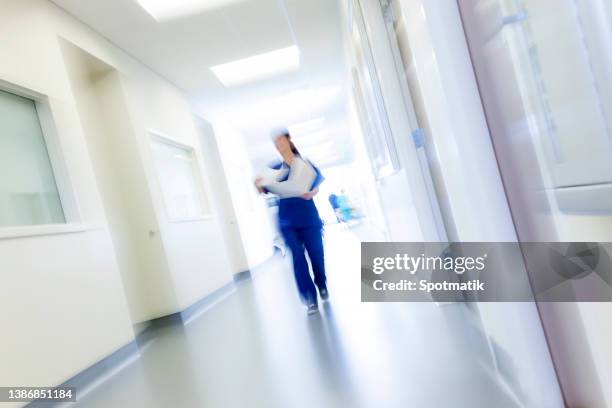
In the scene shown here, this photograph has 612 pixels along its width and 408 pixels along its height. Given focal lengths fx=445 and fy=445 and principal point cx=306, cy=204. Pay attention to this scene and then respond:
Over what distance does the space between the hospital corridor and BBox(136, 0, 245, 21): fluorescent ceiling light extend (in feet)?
0.12

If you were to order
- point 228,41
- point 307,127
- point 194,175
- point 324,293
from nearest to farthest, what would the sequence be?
point 324,293
point 228,41
point 194,175
point 307,127

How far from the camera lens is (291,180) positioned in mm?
3832

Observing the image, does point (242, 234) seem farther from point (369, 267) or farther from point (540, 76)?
point (540, 76)

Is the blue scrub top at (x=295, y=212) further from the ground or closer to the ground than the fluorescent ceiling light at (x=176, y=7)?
closer to the ground

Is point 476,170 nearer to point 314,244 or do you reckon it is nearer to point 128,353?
point 314,244

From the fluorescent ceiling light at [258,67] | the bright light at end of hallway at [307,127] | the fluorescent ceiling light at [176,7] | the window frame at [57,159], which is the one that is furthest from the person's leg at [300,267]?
the bright light at end of hallway at [307,127]

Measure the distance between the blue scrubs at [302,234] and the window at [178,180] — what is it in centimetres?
242

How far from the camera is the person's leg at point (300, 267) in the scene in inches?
150

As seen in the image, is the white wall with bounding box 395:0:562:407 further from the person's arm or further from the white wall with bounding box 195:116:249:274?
the white wall with bounding box 195:116:249:274

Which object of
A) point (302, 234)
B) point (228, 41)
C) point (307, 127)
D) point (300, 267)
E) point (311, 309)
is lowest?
point (311, 309)

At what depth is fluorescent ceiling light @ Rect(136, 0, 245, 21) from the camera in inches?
187

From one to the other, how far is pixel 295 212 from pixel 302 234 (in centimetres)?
21

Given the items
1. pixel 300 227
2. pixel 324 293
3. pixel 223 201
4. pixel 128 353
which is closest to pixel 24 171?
pixel 128 353

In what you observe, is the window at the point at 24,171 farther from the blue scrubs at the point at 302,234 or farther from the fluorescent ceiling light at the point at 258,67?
the fluorescent ceiling light at the point at 258,67
